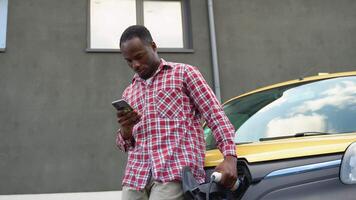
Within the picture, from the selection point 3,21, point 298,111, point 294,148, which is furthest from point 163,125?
point 3,21

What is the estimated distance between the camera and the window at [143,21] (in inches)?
309

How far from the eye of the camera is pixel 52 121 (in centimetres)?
712

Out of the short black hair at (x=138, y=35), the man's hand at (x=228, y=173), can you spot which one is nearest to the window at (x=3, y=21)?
the short black hair at (x=138, y=35)

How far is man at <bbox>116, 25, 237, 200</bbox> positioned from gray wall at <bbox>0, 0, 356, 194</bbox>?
16.4 feet

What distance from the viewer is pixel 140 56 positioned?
7.29 feet

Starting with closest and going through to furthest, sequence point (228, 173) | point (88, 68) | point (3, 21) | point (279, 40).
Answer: point (228, 173) < point (88, 68) < point (3, 21) < point (279, 40)

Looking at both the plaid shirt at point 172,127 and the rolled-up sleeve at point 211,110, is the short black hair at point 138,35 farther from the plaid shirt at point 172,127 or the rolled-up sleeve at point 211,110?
the rolled-up sleeve at point 211,110

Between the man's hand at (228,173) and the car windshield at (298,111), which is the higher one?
the car windshield at (298,111)

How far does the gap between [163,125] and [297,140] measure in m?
0.72

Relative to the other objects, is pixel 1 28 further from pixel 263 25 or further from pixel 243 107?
Answer: pixel 243 107

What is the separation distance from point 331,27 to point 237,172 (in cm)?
738

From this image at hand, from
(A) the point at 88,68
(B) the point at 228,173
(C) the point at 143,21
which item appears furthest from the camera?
(C) the point at 143,21

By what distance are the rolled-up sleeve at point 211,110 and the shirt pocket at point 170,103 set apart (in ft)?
0.24

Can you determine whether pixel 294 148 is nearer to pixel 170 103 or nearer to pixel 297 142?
pixel 297 142
